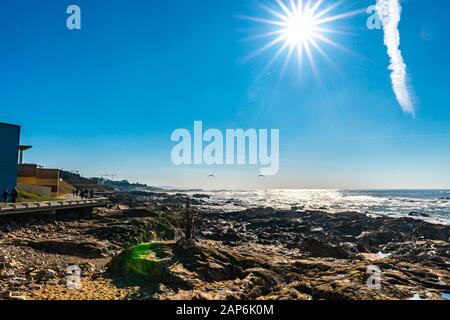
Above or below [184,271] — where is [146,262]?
above

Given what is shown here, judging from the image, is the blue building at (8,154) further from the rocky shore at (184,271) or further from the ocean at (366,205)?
the ocean at (366,205)

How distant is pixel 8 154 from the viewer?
31094 mm

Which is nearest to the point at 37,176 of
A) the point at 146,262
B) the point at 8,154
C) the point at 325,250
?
the point at 8,154

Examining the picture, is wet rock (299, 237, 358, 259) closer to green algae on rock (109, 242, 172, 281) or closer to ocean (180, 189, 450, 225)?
green algae on rock (109, 242, 172, 281)

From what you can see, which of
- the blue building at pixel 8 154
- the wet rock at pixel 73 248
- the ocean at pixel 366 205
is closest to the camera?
the wet rock at pixel 73 248

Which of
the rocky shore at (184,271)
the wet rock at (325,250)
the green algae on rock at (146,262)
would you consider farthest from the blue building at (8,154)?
the wet rock at (325,250)

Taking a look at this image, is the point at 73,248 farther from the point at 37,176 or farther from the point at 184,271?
the point at 37,176

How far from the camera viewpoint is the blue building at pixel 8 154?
3048cm

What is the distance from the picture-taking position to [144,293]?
35.8ft

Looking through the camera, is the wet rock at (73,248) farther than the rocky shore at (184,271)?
Yes

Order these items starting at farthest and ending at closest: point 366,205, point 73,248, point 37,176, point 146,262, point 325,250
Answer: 1. point 366,205
2. point 37,176
3. point 325,250
4. point 73,248
5. point 146,262
